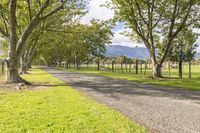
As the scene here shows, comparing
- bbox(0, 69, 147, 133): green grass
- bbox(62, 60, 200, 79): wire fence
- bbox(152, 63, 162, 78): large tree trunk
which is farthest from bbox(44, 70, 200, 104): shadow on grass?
bbox(62, 60, 200, 79): wire fence

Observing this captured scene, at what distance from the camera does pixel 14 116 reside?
8188mm

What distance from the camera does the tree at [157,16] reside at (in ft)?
89.2

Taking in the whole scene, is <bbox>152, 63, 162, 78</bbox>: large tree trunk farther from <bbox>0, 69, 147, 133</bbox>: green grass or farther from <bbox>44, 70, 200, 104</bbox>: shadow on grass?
<bbox>0, 69, 147, 133</bbox>: green grass

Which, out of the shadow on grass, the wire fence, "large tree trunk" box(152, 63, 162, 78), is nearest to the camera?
the shadow on grass

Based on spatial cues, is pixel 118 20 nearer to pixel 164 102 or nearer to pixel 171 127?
pixel 164 102

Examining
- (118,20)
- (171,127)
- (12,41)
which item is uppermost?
(118,20)

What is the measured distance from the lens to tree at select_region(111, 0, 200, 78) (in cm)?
2720

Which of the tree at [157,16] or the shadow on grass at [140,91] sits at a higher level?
the tree at [157,16]

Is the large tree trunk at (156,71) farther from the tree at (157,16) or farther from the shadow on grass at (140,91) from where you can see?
the shadow on grass at (140,91)

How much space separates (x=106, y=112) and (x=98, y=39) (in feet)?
187

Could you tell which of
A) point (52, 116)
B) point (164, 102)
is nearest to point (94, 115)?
point (52, 116)

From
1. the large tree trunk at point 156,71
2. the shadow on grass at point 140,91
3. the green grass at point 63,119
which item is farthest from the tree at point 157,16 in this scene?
the green grass at point 63,119

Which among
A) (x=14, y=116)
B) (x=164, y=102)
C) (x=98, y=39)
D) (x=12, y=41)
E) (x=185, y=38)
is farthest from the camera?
(x=98, y=39)

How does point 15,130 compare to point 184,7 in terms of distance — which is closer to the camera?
point 15,130
